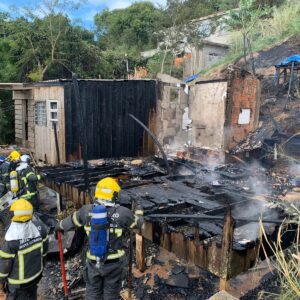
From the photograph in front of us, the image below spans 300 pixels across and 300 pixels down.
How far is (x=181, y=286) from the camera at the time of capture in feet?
16.6

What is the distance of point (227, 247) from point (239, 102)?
7.91m

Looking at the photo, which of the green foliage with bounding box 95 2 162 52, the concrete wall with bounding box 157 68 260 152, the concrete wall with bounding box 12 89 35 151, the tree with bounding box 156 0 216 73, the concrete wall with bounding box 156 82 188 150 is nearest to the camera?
the concrete wall with bounding box 157 68 260 152

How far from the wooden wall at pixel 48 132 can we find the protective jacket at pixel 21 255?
21.7 feet

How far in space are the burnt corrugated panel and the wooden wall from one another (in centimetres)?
18

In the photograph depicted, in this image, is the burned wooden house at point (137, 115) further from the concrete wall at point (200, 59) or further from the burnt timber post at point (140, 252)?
the concrete wall at point (200, 59)

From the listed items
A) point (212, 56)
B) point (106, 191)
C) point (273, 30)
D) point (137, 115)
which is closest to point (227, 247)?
point (106, 191)

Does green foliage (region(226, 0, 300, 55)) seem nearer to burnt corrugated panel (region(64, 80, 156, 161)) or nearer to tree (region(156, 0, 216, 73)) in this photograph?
tree (region(156, 0, 216, 73))

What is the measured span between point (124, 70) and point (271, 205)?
1933 cm

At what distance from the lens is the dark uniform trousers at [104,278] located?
3.74 m

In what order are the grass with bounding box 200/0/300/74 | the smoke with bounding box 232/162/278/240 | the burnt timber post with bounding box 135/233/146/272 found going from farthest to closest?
the grass with bounding box 200/0/300/74 < the burnt timber post with bounding box 135/233/146/272 < the smoke with bounding box 232/162/278/240

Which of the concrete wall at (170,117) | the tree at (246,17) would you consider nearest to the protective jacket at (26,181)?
the concrete wall at (170,117)

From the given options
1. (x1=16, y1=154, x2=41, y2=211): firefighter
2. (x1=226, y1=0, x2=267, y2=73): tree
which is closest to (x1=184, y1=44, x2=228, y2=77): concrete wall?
(x1=226, y1=0, x2=267, y2=73): tree

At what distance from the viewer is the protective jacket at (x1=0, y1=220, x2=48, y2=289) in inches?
136

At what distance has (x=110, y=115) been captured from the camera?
10602mm
